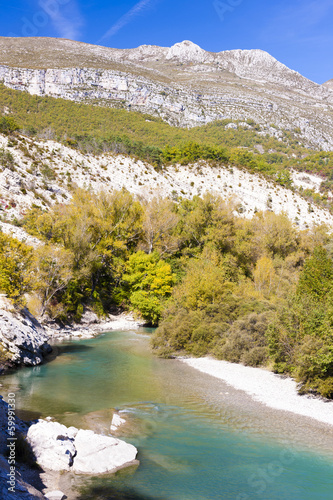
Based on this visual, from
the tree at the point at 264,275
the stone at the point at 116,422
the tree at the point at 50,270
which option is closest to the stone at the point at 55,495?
the stone at the point at 116,422

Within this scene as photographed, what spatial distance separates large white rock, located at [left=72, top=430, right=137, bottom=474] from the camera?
10508 mm

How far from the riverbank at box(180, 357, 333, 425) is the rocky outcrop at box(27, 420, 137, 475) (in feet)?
27.9

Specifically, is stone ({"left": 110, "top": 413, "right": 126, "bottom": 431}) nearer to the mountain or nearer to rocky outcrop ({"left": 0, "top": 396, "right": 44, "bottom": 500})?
rocky outcrop ({"left": 0, "top": 396, "right": 44, "bottom": 500})

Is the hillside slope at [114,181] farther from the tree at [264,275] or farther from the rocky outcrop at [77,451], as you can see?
the rocky outcrop at [77,451]

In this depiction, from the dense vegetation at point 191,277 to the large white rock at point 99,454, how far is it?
1030 centimetres

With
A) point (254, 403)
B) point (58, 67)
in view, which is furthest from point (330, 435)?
point (58, 67)

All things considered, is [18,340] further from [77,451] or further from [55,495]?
[55,495]

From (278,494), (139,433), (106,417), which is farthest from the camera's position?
(106,417)

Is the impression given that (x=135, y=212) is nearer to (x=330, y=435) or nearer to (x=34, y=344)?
(x=34, y=344)

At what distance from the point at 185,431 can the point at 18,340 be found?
42.5 feet

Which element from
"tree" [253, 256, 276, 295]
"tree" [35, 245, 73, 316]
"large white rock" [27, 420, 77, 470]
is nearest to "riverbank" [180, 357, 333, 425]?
"large white rock" [27, 420, 77, 470]

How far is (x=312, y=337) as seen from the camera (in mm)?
18594

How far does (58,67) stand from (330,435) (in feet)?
505

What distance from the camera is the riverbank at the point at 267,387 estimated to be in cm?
1598
